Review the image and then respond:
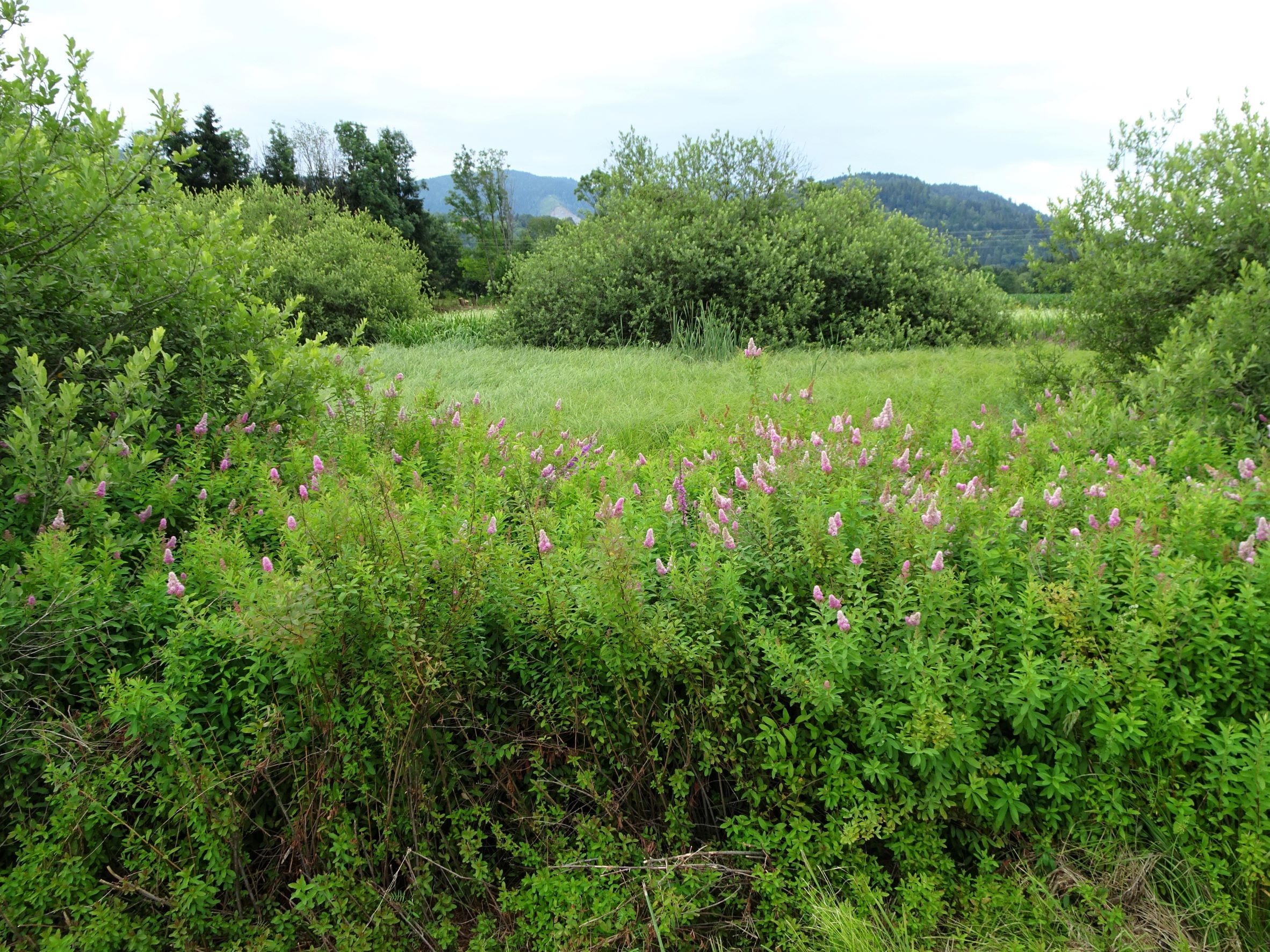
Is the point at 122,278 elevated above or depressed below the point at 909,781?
above

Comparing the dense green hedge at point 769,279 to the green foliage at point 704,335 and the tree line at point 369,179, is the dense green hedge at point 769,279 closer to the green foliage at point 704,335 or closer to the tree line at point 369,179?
the green foliage at point 704,335

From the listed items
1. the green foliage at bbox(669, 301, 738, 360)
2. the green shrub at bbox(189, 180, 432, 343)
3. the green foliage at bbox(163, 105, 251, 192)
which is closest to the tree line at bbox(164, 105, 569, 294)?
the green foliage at bbox(163, 105, 251, 192)

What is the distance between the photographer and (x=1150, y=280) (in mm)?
5391

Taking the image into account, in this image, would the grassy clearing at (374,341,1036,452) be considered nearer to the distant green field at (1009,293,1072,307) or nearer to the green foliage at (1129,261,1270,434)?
the distant green field at (1009,293,1072,307)

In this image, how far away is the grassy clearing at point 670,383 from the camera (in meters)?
6.01

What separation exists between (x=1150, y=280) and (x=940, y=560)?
15.0 feet

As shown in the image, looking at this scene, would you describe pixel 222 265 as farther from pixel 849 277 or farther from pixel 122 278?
pixel 849 277

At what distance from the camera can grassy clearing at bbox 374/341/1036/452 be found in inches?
237

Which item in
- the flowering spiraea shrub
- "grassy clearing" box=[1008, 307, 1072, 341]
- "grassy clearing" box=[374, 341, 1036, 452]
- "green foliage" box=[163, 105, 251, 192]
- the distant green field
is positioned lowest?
the flowering spiraea shrub

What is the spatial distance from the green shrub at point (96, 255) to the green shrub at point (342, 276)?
1078 cm

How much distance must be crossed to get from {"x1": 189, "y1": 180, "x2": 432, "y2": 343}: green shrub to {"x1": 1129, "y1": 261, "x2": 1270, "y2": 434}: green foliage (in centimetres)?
1328

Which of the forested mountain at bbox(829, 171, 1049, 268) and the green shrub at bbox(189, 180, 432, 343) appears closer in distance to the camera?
the green shrub at bbox(189, 180, 432, 343)

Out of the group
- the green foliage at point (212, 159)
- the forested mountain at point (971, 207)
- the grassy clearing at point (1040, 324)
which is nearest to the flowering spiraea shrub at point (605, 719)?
the grassy clearing at point (1040, 324)

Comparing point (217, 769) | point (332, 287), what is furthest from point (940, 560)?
point (332, 287)
